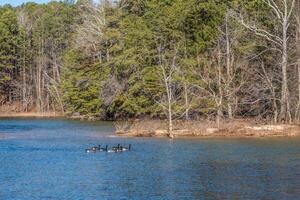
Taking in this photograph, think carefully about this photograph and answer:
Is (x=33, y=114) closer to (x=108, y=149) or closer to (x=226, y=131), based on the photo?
(x=226, y=131)

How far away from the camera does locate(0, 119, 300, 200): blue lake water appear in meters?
26.9

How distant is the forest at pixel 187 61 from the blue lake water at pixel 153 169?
9.70 m

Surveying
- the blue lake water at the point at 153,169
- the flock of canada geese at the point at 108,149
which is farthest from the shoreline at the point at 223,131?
the flock of canada geese at the point at 108,149

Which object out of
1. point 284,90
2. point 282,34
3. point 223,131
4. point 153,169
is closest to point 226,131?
point 223,131

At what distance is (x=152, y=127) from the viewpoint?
181ft

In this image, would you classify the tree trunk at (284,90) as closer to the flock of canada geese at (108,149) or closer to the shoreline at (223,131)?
the shoreline at (223,131)

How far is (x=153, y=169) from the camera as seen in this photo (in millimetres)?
33969

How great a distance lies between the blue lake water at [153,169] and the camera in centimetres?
2688

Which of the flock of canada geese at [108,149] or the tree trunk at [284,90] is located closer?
the flock of canada geese at [108,149]

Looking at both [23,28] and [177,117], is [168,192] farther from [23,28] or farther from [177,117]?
[23,28]

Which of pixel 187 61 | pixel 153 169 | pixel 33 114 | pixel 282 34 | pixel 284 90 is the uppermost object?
pixel 282 34

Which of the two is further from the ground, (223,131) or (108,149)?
(223,131)

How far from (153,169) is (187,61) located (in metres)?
30.5

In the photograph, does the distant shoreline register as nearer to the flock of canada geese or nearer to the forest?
the forest
